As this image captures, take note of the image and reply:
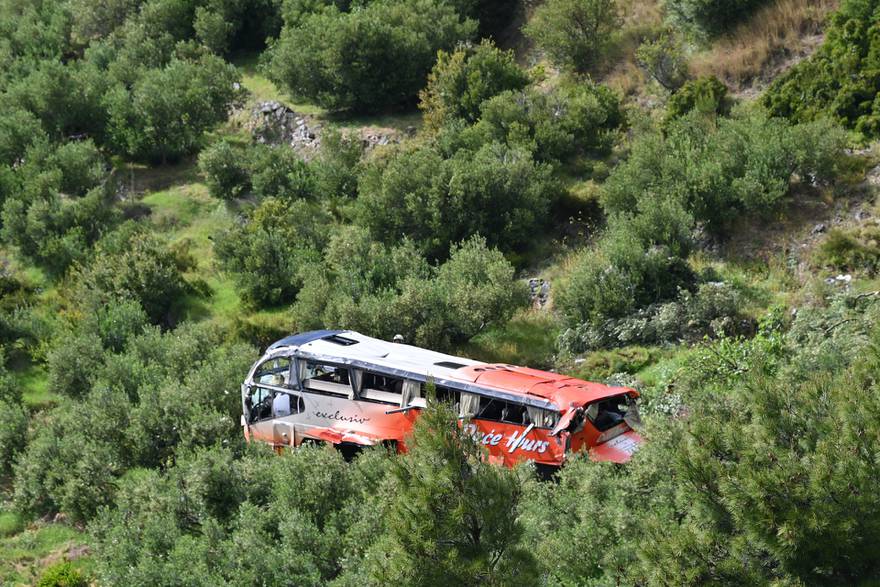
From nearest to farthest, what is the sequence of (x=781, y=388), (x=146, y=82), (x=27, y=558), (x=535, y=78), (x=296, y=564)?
(x=781, y=388)
(x=296, y=564)
(x=27, y=558)
(x=535, y=78)
(x=146, y=82)

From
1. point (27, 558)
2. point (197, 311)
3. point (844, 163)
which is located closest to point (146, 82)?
point (197, 311)

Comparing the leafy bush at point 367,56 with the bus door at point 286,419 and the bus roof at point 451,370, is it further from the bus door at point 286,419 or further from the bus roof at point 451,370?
the bus door at point 286,419

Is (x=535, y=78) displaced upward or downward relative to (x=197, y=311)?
upward

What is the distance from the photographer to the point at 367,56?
38125 mm

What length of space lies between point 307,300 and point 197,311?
6.34 meters

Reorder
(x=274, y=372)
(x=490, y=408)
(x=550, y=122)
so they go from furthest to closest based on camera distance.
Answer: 1. (x=550, y=122)
2. (x=274, y=372)
3. (x=490, y=408)

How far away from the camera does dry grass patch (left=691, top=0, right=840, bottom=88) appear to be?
30.7m

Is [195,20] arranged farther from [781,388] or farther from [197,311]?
[781,388]

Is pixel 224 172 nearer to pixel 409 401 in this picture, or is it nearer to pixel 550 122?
pixel 550 122

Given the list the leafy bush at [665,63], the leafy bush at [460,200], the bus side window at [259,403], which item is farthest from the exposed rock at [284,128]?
the bus side window at [259,403]

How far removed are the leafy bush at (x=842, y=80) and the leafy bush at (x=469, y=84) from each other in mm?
9403

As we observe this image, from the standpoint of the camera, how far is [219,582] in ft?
54.7

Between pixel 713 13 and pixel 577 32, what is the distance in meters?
4.68

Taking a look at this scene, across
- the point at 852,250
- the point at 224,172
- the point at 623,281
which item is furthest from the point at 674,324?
→ the point at 224,172
